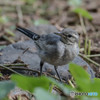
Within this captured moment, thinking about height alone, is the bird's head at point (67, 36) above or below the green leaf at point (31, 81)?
above

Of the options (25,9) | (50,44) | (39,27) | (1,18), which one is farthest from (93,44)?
(25,9)

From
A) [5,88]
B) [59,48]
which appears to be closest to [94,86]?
[5,88]

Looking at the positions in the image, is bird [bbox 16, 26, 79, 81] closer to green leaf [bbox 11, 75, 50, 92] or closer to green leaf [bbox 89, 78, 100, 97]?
green leaf [bbox 11, 75, 50, 92]

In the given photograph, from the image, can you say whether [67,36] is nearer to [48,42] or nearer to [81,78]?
[48,42]

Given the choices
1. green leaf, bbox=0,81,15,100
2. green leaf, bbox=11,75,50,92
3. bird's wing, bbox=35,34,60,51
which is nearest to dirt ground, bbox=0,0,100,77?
bird's wing, bbox=35,34,60,51

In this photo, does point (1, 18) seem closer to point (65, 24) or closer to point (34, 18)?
point (34, 18)

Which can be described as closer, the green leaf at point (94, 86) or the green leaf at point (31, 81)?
the green leaf at point (94, 86)

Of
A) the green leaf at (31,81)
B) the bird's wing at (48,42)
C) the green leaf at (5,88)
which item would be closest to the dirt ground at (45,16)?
the bird's wing at (48,42)

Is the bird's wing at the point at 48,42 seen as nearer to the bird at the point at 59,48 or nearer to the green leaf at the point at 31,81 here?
the bird at the point at 59,48
